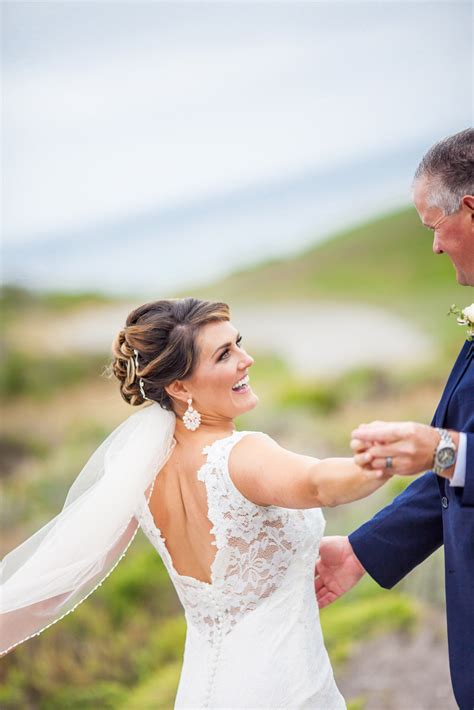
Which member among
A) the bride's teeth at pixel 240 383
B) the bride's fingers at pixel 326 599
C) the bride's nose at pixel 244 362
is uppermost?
the bride's nose at pixel 244 362

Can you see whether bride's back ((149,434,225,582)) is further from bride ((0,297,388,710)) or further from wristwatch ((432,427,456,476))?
wristwatch ((432,427,456,476))

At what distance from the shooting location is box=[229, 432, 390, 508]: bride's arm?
85.4 inches

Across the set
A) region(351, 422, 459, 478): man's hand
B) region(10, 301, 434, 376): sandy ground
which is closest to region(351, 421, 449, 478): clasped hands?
region(351, 422, 459, 478): man's hand

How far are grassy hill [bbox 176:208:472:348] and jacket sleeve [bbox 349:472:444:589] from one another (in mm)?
6407

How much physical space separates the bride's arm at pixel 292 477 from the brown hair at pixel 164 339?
1.08 ft

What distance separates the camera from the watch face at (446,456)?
7.11 ft

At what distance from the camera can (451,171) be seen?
2451mm

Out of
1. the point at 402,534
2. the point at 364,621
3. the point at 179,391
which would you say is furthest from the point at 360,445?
the point at 364,621

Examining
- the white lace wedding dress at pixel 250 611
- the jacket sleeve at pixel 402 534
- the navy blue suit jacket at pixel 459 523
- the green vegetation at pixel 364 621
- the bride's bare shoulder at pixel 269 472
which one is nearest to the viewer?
the bride's bare shoulder at pixel 269 472

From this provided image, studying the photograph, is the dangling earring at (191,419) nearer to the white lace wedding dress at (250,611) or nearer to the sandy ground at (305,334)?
the white lace wedding dress at (250,611)

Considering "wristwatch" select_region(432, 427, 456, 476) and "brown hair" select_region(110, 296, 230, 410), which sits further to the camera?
"brown hair" select_region(110, 296, 230, 410)

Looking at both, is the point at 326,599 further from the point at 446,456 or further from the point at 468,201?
the point at 468,201

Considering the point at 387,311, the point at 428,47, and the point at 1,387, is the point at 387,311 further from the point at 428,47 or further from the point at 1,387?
the point at 1,387

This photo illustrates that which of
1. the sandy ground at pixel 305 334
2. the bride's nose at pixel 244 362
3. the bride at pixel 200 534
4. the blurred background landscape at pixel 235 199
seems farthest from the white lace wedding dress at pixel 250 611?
the sandy ground at pixel 305 334
